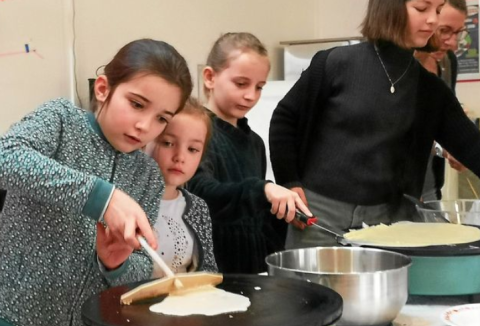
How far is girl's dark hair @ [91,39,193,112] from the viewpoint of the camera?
116 cm

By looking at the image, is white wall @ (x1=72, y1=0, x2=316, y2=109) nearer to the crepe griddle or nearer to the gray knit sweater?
the gray knit sweater

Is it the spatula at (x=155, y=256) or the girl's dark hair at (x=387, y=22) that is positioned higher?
the girl's dark hair at (x=387, y=22)

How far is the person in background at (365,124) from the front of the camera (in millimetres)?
1622

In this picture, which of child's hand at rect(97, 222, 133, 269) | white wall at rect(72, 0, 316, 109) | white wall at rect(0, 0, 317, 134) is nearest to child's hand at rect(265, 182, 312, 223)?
child's hand at rect(97, 222, 133, 269)

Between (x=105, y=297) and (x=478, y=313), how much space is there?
534 mm

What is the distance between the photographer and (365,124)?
1631 mm

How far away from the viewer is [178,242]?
1360 mm

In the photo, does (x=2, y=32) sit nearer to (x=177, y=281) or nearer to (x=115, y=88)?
(x=115, y=88)

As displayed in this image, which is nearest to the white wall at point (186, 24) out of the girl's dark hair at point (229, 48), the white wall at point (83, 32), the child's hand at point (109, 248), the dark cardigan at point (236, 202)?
the white wall at point (83, 32)

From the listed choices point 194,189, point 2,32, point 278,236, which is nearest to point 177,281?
point 194,189

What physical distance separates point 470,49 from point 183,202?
2.84 metres

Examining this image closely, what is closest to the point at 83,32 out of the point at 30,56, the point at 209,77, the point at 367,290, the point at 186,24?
the point at 30,56

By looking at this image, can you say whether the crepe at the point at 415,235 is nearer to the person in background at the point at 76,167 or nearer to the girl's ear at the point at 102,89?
the person in background at the point at 76,167

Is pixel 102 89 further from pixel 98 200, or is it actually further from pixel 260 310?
pixel 260 310
